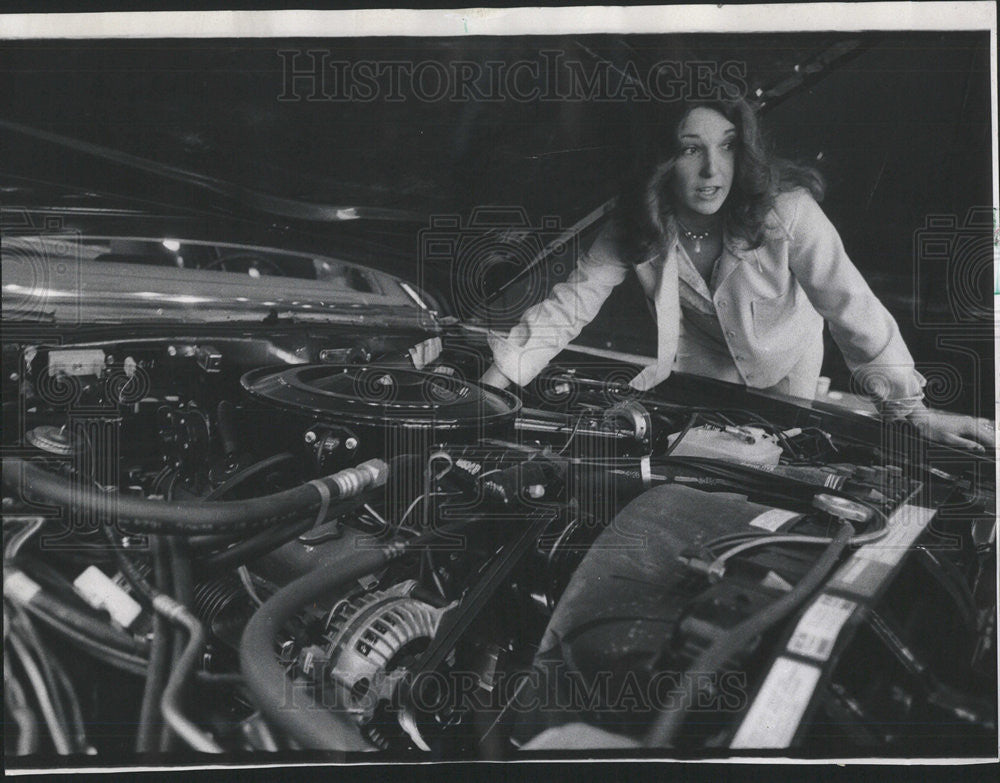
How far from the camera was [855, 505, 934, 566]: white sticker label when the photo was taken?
3.32ft

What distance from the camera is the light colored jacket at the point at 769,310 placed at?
3.68 ft

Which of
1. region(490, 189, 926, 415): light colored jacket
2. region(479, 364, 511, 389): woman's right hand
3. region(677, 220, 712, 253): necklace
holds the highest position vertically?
region(677, 220, 712, 253): necklace

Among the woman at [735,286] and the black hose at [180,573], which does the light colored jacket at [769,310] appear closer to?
the woman at [735,286]

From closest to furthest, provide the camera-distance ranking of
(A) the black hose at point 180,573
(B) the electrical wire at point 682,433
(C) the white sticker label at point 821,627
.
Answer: (C) the white sticker label at point 821,627, (A) the black hose at point 180,573, (B) the electrical wire at point 682,433

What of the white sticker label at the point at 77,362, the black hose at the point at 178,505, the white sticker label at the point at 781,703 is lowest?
the white sticker label at the point at 781,703

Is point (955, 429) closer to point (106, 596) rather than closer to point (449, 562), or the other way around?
point (449, 562)

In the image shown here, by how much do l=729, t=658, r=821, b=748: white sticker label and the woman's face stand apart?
0.73 m

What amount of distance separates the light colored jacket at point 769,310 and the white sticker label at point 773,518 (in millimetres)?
215

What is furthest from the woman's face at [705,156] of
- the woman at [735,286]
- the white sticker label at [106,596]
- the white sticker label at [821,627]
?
the white sticker label at [106,596]

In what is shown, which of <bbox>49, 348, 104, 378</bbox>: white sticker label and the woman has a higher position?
the woman

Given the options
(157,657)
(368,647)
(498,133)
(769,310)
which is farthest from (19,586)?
(769,310)

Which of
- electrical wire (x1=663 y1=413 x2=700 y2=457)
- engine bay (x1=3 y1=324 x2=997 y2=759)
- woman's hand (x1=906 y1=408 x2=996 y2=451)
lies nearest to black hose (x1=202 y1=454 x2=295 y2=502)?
engine bay (x1=3 y1=324 x2=997 y2=759)

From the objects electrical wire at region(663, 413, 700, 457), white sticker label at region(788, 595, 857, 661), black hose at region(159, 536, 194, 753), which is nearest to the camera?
white sticker label at region(788, 595, 857, 661)

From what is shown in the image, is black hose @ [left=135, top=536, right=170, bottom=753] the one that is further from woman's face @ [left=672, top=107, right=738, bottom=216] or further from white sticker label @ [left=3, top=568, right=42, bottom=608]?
woman's face @ [left=672, top=107, right=738, bottom=216]
